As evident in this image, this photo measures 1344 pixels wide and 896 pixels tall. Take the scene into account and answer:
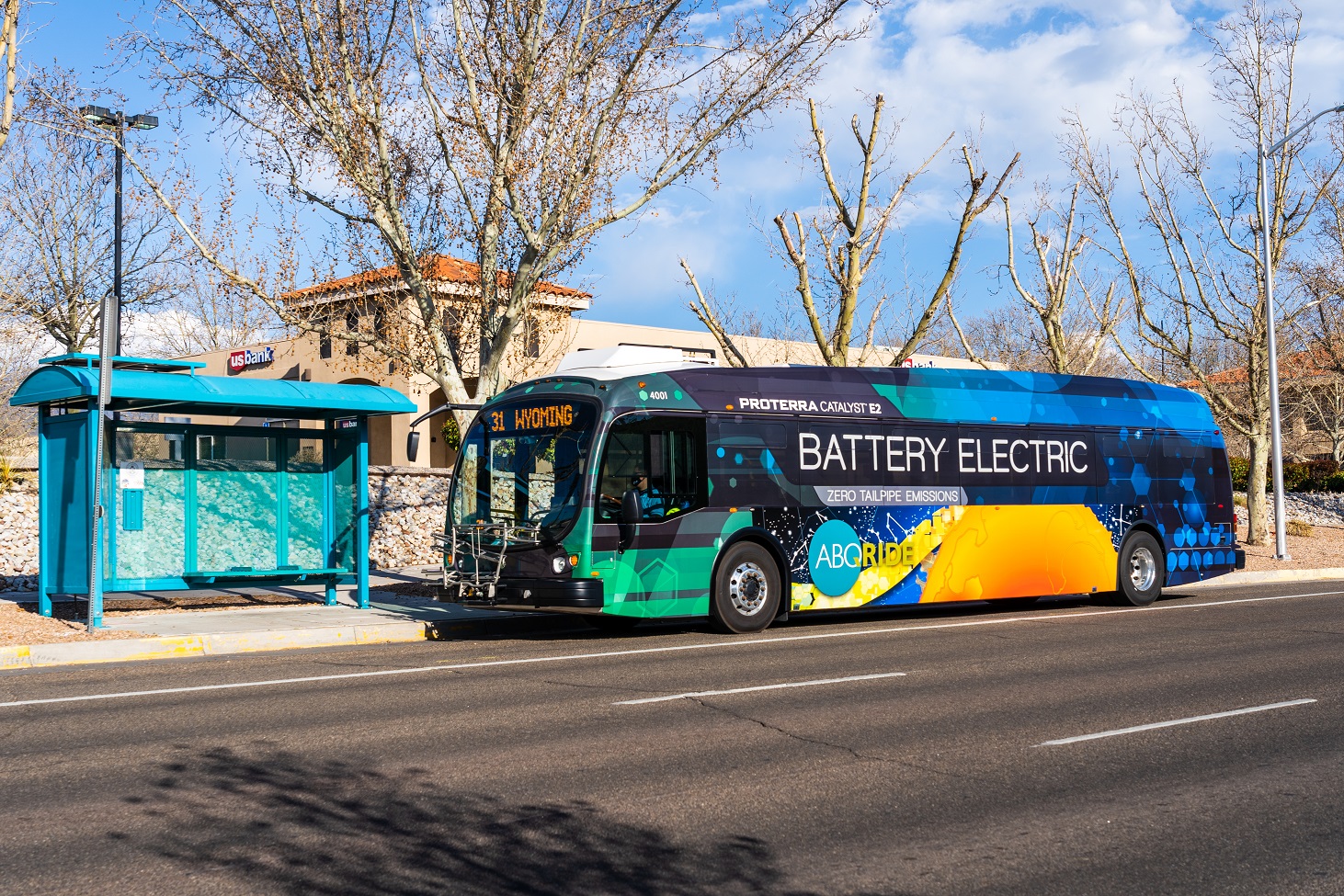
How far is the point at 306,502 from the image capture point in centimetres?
1683

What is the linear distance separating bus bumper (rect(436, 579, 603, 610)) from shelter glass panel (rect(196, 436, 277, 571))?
3936 millimetres

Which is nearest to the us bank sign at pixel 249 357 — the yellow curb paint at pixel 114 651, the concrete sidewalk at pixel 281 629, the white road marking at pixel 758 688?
the concrete sidewalk at pixel 281 629

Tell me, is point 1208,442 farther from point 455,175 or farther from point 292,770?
point 292,770

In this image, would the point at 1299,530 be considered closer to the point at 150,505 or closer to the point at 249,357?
the point at 150,505

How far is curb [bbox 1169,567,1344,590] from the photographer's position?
2294 centimetres

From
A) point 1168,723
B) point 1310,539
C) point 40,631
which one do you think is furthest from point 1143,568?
point 1310,539

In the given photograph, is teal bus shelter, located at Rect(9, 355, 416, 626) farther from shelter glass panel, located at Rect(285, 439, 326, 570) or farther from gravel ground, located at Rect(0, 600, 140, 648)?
gravel ground, located at Rect(0, 600, 140, 648)

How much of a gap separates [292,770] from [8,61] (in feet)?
40.0

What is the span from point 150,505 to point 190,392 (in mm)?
1885

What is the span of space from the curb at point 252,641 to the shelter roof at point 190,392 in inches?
117

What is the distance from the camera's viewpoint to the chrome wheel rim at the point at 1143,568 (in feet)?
59.8

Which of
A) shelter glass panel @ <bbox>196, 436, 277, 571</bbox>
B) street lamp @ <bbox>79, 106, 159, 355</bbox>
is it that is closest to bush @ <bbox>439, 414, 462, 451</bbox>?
street lamp @ <bbox>79, 106, 159, 355</bbox>

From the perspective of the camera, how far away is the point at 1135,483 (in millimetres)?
18297

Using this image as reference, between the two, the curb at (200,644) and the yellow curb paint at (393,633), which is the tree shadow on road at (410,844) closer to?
the curb at (200,644)
